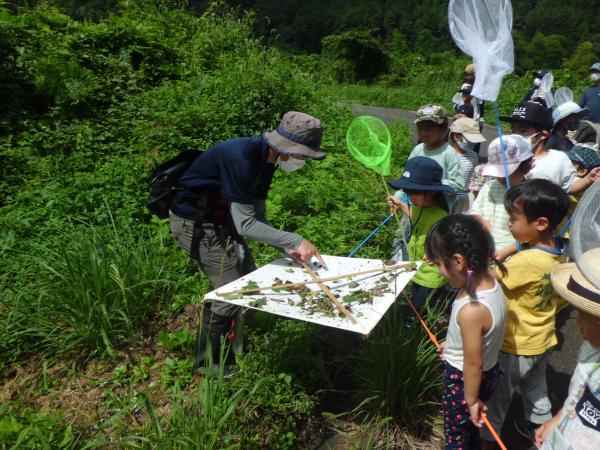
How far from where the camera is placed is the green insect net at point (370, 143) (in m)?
3.52

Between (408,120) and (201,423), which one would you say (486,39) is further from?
(408,120)

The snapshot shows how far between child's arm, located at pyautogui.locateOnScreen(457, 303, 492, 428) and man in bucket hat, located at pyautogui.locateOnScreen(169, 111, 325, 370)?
3.08ft

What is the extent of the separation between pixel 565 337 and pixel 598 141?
203cm

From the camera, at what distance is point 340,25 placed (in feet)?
207

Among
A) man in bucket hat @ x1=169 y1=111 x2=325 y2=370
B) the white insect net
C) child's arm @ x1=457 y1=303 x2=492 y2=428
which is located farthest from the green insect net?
child's arm @ x1=457 y1=303 x2=492 y2=428

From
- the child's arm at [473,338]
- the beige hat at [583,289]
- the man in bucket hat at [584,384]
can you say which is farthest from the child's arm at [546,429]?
the beige hat at [583,289]

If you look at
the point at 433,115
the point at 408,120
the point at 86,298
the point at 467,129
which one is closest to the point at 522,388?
the point at 433,115

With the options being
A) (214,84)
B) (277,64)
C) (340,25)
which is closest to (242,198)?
(214,84)

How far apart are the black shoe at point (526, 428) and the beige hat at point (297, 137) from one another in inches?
76.1

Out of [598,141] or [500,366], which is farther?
[598,141]

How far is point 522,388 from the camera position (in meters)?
2.27

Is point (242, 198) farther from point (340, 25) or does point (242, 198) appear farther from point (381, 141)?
point (340, 25)

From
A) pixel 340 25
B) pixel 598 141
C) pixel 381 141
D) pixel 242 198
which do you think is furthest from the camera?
pixel 340 25

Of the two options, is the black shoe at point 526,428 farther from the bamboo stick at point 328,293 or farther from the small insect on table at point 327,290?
the bamboo stick at point 328,293
